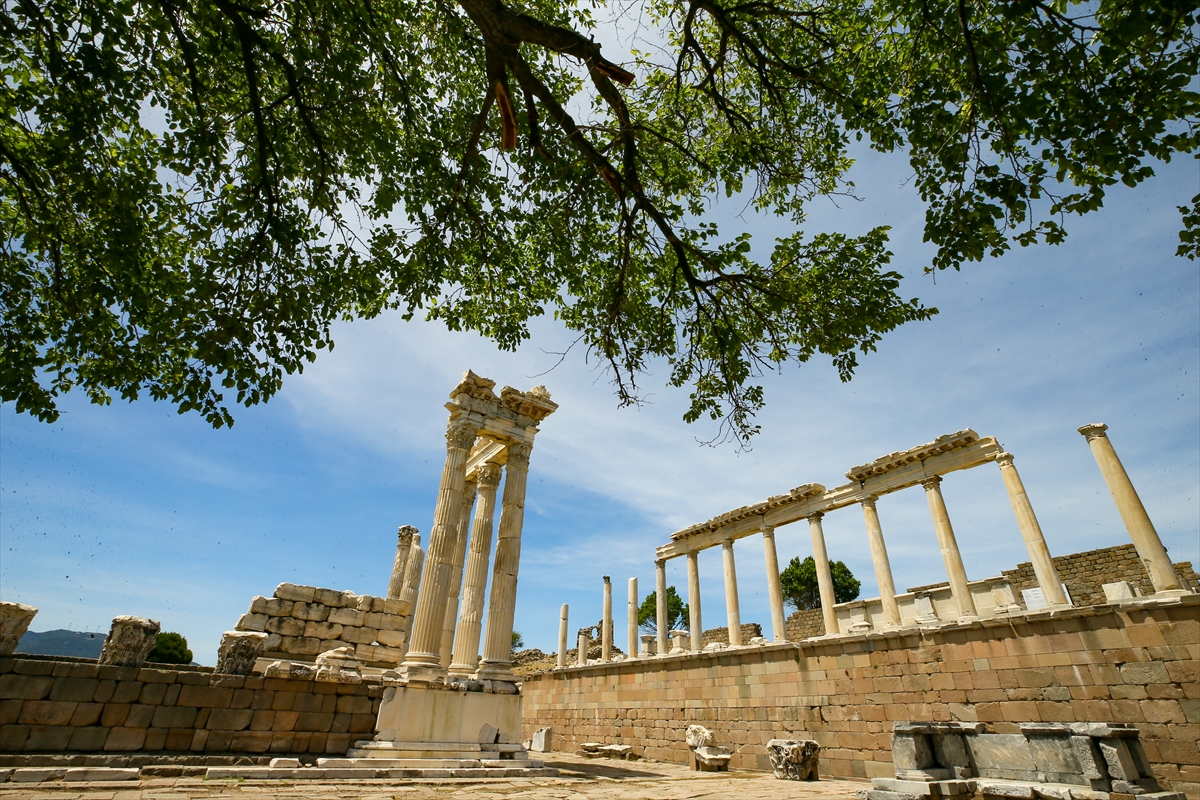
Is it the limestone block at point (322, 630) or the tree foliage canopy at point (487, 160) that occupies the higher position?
the tree foliage canopy at point (487, 160)

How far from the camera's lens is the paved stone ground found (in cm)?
611

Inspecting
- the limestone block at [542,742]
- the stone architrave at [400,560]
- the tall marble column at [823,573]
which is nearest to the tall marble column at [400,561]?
the stone architrave at [400,560]

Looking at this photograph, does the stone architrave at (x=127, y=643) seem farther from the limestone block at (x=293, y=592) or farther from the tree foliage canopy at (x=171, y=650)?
the tree foliage canopy at (x=171, y=650)

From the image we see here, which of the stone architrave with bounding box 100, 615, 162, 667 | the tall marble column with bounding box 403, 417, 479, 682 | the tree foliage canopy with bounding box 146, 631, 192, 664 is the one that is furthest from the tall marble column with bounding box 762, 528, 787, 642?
the tree foliage canopy with bounding box 146, 631, 192, 664

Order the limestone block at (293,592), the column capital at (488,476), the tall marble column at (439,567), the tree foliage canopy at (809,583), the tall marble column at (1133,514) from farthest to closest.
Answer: the tree foliage canopy at (809,583) < the column capital at (488,476) < the limestone block at (293,592) < the tall marble column at (439,567) < the tall marble column at (1133,514)

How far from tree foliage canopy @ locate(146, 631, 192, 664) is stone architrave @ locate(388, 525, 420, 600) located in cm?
1377

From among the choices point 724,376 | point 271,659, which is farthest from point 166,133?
point 271,659

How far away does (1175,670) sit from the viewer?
972 cm

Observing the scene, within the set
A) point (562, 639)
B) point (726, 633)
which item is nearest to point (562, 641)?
point (562, 639)

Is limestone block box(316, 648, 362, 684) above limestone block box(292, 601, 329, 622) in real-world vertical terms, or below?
below

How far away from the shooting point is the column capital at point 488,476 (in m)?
15.3

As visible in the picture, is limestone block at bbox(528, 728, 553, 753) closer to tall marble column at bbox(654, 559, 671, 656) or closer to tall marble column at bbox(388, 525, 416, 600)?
tall marble column at bbox(654, 559, 671, 656)

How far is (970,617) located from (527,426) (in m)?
11.5

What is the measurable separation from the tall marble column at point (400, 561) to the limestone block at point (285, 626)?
331 cm
